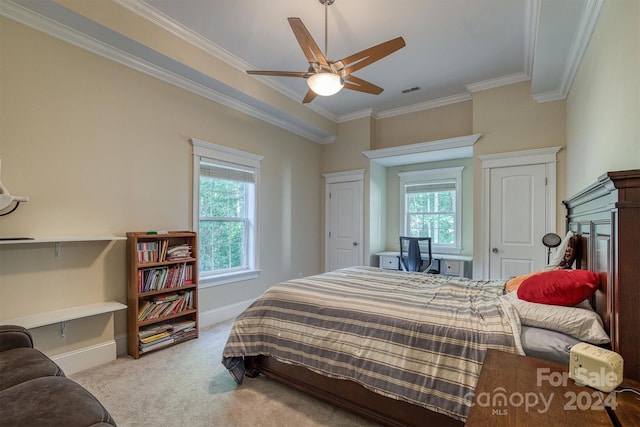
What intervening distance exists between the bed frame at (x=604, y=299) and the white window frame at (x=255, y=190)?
5.33 feet

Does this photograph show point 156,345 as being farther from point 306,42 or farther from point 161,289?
point 306,42

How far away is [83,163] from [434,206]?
4.78m

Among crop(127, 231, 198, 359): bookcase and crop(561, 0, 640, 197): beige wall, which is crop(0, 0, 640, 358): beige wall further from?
crop(127, 231, 198, 359): bookcase

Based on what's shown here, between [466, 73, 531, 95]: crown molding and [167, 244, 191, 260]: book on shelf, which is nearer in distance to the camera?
[167, 244, 191, 260]: book on shelf

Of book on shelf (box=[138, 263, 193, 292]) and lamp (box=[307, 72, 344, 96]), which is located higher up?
lamp (box=[307, 72, 344, 96])

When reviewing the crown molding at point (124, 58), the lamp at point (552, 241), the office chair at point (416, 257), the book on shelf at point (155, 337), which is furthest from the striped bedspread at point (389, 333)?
the crown molding at point (124, 58)

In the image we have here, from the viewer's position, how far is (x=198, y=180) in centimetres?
353

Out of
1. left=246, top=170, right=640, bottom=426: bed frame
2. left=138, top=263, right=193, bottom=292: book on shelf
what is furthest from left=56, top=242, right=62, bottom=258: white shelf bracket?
left=246, top=170, right=640, bottom=426: bed frame

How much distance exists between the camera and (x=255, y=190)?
14.0 ft

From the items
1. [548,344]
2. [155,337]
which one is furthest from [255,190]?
[548,344]

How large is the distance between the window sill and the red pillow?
3.21m

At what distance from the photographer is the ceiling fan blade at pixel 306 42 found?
1925 millimetres

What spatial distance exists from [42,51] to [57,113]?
19.2 inches

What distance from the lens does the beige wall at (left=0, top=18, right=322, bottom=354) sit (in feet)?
7.44
